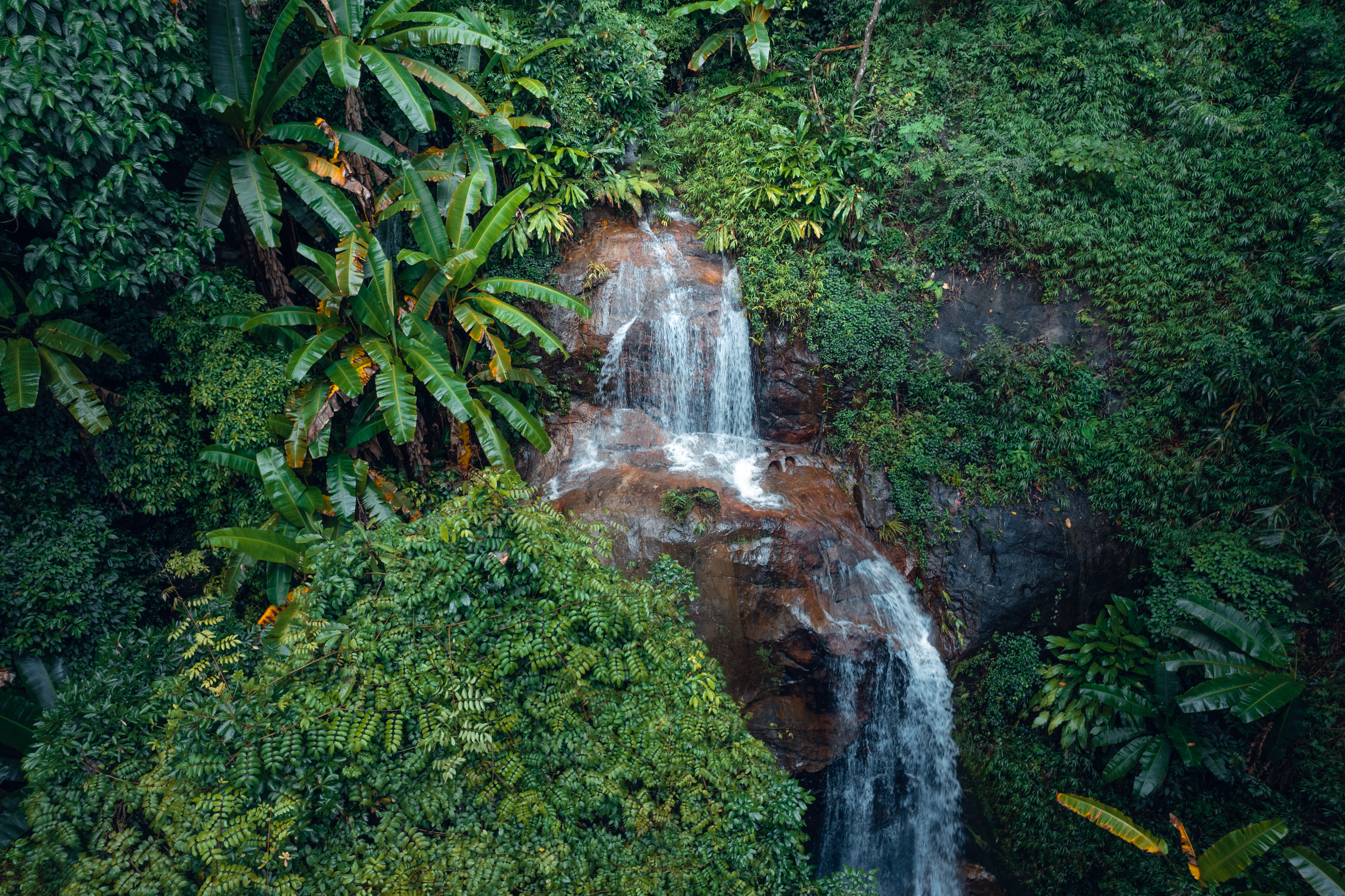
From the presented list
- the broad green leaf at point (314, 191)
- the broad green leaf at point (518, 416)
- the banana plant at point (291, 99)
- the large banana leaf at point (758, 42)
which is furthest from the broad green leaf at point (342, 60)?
the large banana leaf at point (758, 42)

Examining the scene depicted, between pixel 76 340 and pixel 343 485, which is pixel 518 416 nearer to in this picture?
pixel 343 485

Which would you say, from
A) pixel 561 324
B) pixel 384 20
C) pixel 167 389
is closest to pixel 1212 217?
pixel 561 324

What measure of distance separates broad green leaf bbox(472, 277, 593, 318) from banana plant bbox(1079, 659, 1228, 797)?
8.24 meters

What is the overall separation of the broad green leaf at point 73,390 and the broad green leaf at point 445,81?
206 inches

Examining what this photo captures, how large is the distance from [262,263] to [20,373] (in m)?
2.74

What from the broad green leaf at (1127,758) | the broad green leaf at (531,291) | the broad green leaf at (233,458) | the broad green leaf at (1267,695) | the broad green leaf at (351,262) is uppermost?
the broad green leaf at (531,291)

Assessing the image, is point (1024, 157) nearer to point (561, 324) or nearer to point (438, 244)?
point (561, 324)

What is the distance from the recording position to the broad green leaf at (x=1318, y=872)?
16.4ft

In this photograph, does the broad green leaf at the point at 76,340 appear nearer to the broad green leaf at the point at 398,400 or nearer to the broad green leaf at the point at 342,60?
the broad green leaf at the point at 398,400

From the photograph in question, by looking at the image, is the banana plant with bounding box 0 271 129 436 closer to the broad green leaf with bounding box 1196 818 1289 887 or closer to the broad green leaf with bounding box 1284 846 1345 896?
the broad green leaf with bounding box 1196 818 1289 887

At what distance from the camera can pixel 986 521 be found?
8.51 meters

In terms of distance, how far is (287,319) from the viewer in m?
7.12

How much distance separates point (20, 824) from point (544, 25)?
11698 millimetres

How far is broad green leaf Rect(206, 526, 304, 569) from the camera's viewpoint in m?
6.10
